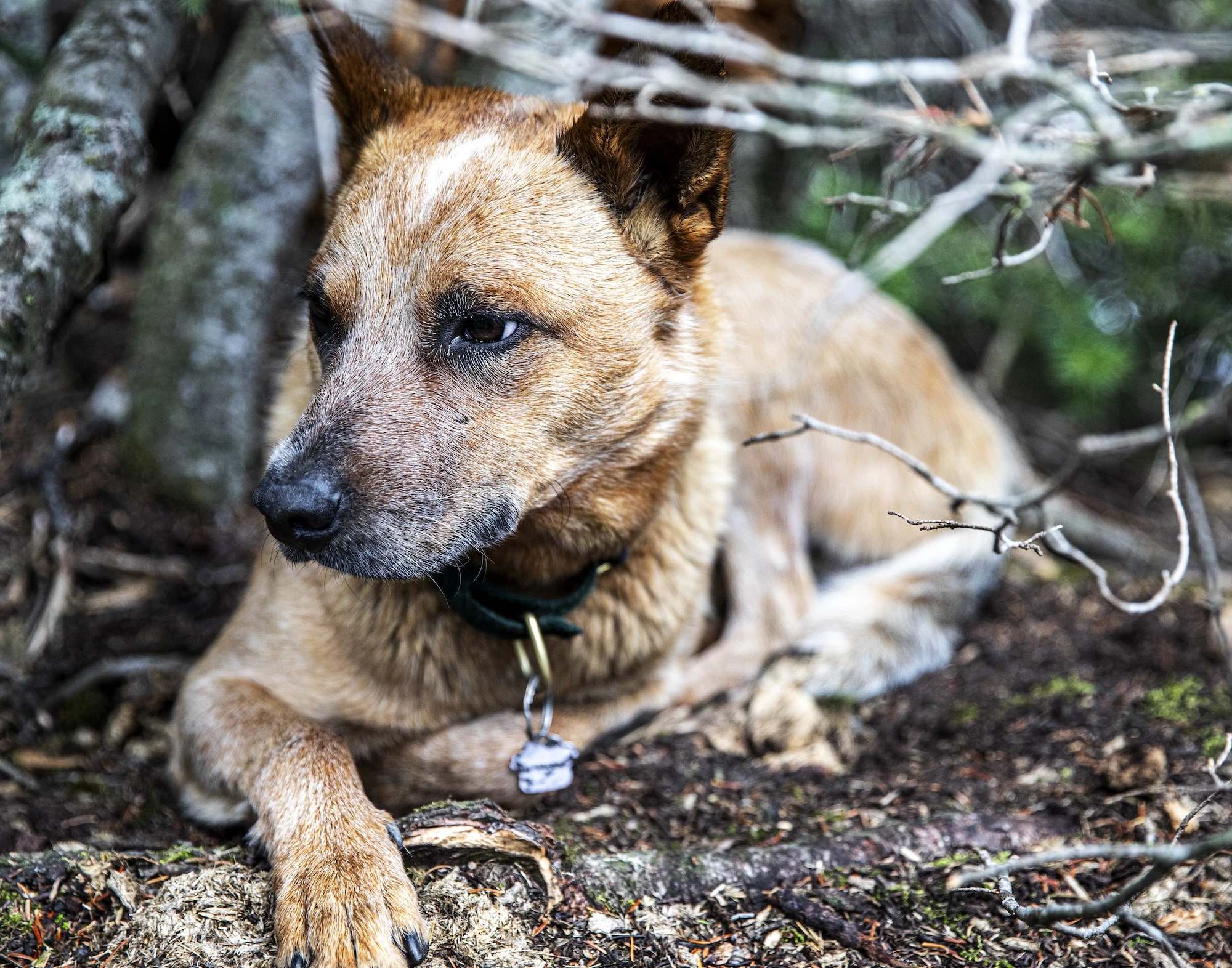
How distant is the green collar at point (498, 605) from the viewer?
2467 millimetres

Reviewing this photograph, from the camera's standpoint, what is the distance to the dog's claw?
178cm

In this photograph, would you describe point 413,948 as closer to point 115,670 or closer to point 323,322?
point 323,322

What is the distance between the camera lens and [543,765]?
2.54 metres

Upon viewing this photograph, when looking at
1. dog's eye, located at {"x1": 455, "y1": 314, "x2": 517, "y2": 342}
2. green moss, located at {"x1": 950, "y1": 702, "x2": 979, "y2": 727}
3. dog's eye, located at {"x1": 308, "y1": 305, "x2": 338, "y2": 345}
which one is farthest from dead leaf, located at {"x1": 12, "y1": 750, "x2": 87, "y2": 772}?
green moss, located at {"x1": 950, "y1": 702, "x2": 979, "y2": 727}

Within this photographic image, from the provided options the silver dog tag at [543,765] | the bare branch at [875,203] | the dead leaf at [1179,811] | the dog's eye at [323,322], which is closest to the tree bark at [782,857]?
the dead leaf at [1179,811]

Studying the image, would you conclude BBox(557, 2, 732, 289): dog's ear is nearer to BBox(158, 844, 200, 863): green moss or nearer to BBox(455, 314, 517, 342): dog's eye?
BBox(455, 314, 517, 342): dog's eye

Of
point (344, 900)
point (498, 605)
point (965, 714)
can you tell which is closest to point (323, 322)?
point (498, 605)

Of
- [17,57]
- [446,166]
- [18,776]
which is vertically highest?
[17,57]

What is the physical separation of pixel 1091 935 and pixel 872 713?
4.39 feet

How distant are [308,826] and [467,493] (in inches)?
29.8

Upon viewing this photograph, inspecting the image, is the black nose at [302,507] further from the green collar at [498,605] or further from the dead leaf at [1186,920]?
the dead leaf at [1186,920]

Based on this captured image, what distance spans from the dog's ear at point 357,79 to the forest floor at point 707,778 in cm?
158

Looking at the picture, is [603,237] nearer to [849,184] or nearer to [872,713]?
[872,713]

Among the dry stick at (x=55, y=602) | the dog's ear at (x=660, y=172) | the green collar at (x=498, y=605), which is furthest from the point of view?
the dry stick at (x=55, y=602)
